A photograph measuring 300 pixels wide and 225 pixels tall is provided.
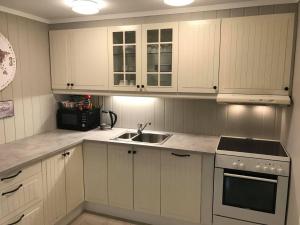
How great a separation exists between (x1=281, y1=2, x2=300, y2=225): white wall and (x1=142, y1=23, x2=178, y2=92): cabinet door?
1104 mm

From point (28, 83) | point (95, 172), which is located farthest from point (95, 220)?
point (28, 83)

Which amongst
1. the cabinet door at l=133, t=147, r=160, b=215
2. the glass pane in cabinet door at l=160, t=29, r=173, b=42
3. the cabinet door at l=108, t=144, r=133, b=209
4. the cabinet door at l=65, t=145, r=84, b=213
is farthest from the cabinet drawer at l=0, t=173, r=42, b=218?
the glass pane in cabinet door at l=160, t=29, r=173, b=42

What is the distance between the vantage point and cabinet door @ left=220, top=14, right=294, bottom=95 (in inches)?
88.7

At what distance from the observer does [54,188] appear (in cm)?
241

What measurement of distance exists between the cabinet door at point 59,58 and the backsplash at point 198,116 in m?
0.56

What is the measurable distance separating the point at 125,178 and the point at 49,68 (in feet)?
5.52

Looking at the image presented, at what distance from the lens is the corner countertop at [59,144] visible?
2112 mm

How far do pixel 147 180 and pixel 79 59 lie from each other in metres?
1.62

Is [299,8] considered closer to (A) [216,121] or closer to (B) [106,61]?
(A) [216,121]

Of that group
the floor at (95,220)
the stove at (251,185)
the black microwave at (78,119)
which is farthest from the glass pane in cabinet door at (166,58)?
the floor at (95,220)

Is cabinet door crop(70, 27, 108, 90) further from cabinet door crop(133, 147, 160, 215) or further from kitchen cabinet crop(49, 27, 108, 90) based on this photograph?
cabinet door crop(133, 147, 160, 215)

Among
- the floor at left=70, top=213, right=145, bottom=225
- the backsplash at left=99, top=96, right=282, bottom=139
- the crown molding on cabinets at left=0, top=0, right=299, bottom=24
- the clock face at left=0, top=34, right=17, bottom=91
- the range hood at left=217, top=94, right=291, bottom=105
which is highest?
the crown molding on cabinets at left=0, top=0, right=299, bottom=24

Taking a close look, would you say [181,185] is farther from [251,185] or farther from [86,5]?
[86,5]

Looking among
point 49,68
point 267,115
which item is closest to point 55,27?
point 49,68
